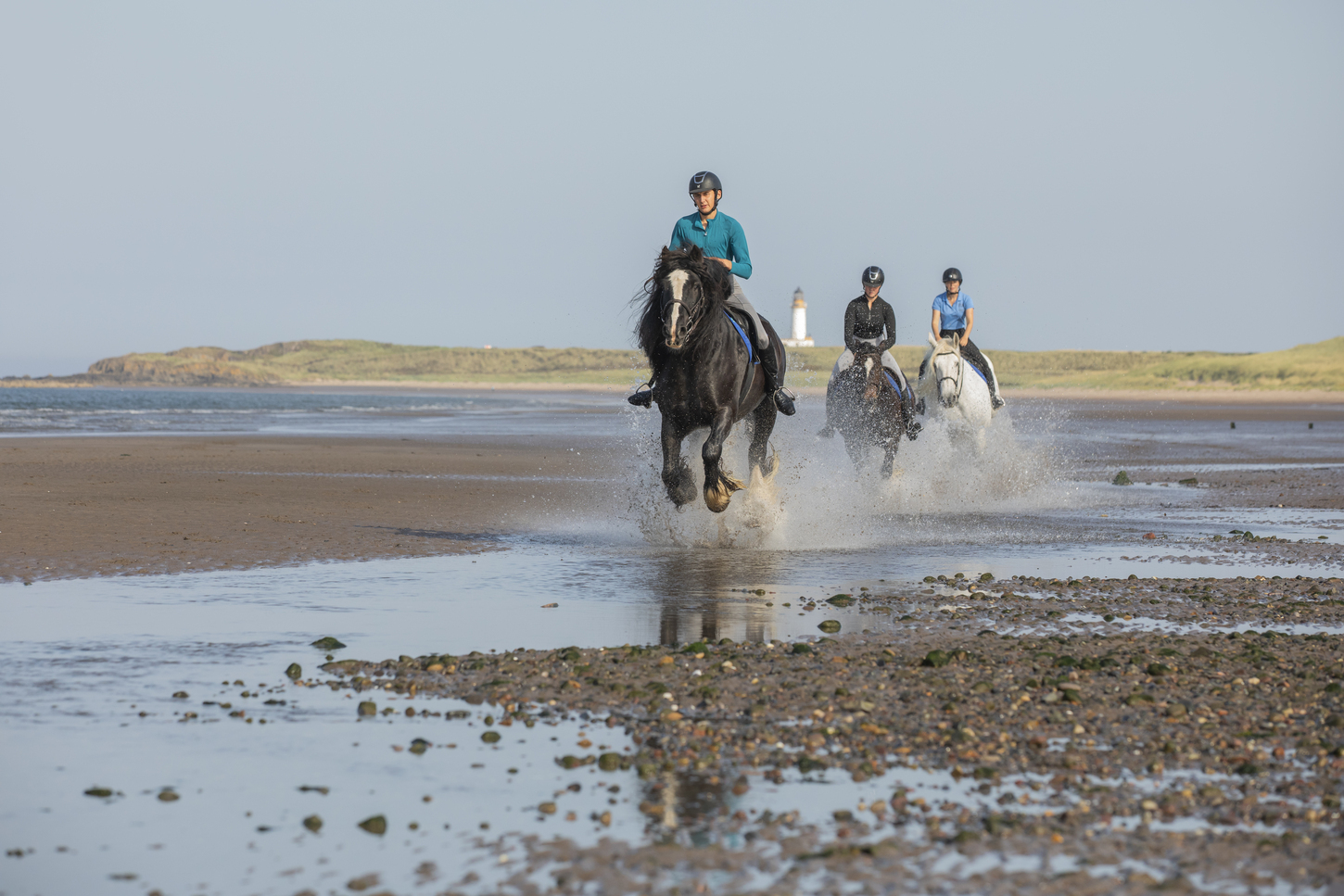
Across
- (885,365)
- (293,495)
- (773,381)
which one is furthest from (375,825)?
(293,495)

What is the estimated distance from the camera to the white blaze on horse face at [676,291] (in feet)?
31.5

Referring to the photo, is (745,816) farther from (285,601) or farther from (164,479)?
(164,479)

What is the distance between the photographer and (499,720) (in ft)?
16.8

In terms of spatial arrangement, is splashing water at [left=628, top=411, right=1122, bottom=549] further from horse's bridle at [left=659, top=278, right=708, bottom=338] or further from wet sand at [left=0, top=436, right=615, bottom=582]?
horse's bridle at [left=659, top=278, right=708, bottom=338]

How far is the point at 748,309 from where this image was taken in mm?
11195

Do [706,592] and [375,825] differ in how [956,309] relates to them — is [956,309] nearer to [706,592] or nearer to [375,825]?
[706,592]

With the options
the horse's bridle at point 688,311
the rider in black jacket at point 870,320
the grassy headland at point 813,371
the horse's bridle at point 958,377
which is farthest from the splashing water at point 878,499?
the grassy headland at point 813,371

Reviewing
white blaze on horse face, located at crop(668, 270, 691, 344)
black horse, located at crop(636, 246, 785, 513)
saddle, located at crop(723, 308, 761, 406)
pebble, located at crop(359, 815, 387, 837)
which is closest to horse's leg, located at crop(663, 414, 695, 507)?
black horse, located at crop(636, 246, 785, 513)

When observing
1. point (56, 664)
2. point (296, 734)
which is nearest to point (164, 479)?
point (56, 664)

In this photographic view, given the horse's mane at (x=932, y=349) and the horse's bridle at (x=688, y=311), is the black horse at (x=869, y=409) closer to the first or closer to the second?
the horse's mane at (x=932, y=349)

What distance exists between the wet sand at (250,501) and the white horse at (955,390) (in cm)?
459

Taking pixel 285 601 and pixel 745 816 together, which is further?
pixel 285 601

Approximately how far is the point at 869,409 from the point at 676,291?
5.54m

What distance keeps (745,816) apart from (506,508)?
10.9 meters
